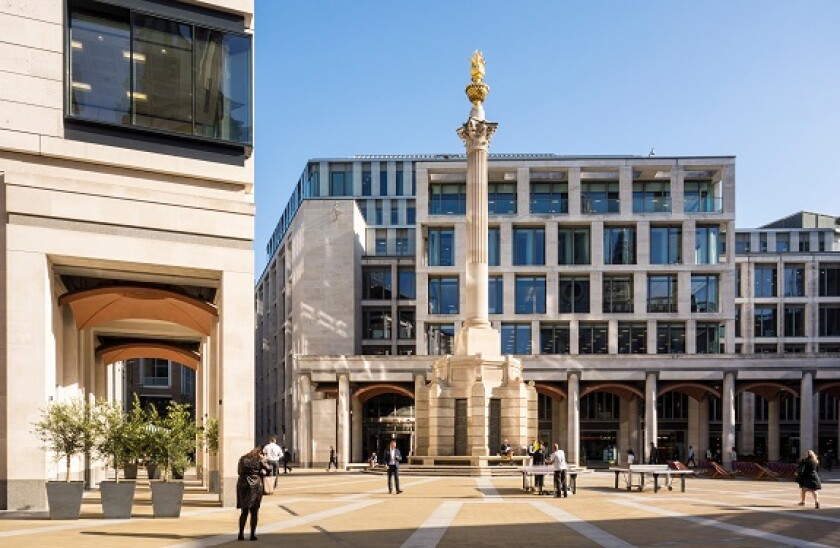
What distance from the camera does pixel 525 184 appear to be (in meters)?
76.9

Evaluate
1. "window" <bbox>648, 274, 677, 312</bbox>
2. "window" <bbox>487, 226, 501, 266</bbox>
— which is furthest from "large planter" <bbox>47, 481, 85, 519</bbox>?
"window" <bbox>648, 274, 677, 312</bbox>

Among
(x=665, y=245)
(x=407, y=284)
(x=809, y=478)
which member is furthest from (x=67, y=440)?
(x=407, y=284)

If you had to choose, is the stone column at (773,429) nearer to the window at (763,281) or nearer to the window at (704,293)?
the window at (704,293)

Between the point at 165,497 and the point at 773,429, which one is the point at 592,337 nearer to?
the point at 773,429

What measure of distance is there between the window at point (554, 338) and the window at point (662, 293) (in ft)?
22.7

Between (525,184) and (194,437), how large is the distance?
56937mm

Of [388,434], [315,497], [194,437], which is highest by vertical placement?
[194,437]

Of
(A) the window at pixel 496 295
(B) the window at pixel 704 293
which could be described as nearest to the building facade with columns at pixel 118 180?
(A) the window at pixel 496 295

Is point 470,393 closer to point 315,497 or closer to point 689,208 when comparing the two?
point 315,497

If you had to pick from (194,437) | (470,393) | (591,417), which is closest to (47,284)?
(194,437)

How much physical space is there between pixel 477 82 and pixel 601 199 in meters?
27.1

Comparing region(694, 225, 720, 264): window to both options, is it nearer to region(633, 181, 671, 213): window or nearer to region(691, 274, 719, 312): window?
region(691, 274, 719, 312): window

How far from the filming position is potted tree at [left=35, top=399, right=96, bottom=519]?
21.3 meters

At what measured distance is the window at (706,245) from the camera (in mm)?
76188
